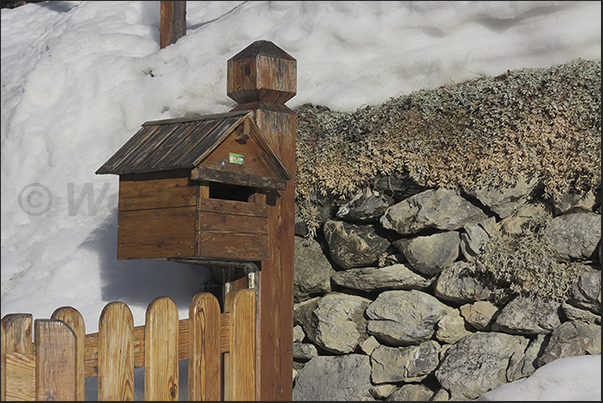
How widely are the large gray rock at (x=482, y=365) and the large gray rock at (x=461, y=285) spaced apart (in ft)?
0.70

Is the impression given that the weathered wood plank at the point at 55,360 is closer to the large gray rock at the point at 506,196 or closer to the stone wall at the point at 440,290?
the stone wall at the point at 440,290

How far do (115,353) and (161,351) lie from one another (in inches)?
8.7

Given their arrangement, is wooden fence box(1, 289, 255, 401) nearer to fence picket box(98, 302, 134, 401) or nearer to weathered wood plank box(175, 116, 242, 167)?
fence picket box(98, 302, 134, 401)

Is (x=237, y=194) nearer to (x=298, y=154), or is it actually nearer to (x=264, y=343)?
(x=298, y=154)

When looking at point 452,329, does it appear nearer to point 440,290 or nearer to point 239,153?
point 440,290

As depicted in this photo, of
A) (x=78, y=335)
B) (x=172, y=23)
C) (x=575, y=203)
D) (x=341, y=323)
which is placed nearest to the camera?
(x=78, y=335)

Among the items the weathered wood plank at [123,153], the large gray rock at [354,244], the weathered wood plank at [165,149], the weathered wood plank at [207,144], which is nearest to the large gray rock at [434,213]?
the large gray rock at [354,244]

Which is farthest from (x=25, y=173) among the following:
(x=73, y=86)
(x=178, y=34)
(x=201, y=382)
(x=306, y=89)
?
(x=201, y=382)

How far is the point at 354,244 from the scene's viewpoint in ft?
14.2

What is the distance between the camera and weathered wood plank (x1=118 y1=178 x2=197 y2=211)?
3.50m

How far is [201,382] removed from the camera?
10.4 ft

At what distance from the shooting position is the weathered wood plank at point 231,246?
3.46m

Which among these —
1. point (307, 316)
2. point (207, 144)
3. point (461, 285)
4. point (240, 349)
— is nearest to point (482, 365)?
point (461, 285)
